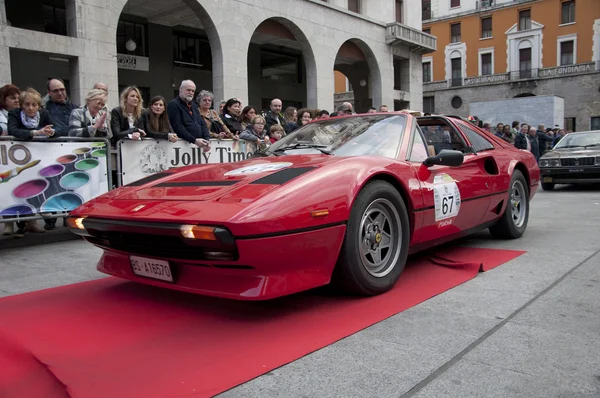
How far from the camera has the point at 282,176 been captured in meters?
2.77

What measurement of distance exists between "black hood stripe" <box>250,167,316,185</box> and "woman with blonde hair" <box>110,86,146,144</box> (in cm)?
343

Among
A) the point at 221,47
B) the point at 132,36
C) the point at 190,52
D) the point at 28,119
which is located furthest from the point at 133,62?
the point at 28,119

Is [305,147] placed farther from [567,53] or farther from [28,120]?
[567,53]

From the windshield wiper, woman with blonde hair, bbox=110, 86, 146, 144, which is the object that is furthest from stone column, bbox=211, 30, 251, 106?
the windshield wiper

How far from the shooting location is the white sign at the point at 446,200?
11.6 feet

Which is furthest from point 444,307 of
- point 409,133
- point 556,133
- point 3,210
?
A: point 556,133

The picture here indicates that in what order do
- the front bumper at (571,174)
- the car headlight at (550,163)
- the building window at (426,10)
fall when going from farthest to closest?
the building window at (426,10) < the car headlight at (550,163) < the front bumper at (571,174)

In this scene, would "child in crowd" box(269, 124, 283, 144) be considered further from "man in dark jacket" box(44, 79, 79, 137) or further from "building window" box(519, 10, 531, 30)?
"building window" box(519, 10, 531, 30)

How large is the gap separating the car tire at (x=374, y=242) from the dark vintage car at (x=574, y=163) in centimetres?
884

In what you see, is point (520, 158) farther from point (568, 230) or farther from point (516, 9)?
point (516, 9)

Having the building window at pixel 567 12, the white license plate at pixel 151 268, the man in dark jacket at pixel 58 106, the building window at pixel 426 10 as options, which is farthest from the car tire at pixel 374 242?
the building window at pixel 426 10

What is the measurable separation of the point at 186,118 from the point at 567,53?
142 feet

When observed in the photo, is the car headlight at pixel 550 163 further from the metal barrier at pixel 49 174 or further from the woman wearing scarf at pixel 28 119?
the woman wearing scarf at pixel 28 119

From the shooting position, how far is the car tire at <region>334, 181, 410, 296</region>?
282 centimetres
